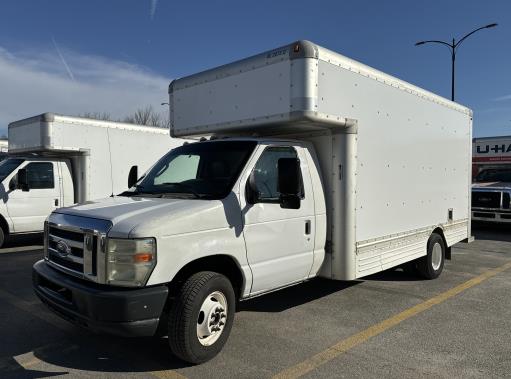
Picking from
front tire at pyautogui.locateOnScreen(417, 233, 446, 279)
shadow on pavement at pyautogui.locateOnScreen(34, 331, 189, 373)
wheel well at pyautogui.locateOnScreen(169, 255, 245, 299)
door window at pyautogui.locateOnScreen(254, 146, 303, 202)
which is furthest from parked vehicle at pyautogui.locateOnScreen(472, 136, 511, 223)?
shadow on pavement at pyautogui.locateOnScreen(34, 331, 189, 373)

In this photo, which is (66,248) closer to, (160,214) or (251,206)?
(160,214)

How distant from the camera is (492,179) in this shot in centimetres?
1603

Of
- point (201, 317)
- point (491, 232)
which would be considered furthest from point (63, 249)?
point (491, 232)

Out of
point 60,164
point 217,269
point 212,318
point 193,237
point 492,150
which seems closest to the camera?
point 193,237

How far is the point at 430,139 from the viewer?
732 centimetres

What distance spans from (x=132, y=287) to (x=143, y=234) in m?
0.45

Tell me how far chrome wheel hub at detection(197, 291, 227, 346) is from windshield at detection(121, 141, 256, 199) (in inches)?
37.9

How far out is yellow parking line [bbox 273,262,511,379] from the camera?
408cm

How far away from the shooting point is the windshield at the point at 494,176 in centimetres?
1576

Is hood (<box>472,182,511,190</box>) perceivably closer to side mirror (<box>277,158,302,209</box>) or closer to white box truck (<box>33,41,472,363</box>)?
white box truck (<box>33,41,472,363</box>)

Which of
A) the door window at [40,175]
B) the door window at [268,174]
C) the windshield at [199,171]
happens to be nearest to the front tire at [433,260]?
the door window at [268,174]

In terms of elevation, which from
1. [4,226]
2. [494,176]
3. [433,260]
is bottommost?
[433,260]

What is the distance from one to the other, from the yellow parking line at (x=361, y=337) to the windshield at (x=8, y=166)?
8.66 meters

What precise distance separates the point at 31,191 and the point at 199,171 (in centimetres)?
716
